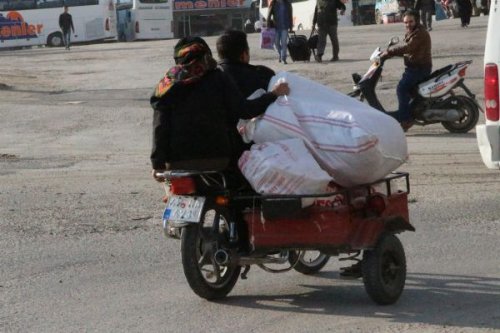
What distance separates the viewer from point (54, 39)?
56281 millimetres

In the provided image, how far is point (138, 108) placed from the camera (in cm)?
2148

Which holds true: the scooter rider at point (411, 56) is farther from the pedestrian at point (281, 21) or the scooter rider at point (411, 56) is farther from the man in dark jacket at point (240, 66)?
the pedestrian at point (281, 21)

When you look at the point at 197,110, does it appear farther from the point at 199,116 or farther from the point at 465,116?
the point at 465,116

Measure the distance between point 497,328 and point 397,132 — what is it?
1.50m

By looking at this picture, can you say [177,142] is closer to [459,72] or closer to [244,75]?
[244,75]

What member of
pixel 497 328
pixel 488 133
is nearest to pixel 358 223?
pixel 497 328

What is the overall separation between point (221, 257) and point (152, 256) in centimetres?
177

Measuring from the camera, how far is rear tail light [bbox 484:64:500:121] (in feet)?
31.8

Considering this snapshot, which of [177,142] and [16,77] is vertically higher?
[177,142]

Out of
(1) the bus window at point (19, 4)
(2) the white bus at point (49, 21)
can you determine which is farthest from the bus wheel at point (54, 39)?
(1) the bus window at point (19, 4)

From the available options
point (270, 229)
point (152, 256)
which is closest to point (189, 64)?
point (270, 229)

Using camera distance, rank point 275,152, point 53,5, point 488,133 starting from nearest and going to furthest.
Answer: point 275,152 → point 488,133 → point 53,5

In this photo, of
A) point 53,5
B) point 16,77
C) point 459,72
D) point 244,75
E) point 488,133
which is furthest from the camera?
point 53,5

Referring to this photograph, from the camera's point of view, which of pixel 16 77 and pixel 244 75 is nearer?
pixel 244 75
